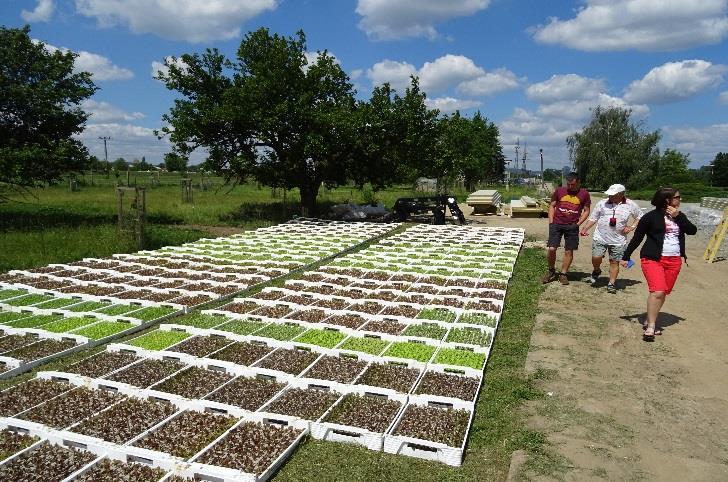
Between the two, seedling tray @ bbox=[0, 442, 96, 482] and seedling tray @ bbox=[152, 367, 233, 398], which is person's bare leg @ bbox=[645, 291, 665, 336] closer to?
seedling tray @ bbox=[152, 367, 233, 398]

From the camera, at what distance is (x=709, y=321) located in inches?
252

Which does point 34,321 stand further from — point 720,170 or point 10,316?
point 720,170

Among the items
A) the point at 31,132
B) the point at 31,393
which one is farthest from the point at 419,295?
the point at 31,132

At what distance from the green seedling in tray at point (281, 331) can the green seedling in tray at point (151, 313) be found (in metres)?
1.56

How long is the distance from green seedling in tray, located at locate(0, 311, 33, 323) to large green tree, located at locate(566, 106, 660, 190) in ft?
164

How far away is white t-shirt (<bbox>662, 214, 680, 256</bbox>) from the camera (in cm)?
559

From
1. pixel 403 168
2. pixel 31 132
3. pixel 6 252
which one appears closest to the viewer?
pixel 6 252

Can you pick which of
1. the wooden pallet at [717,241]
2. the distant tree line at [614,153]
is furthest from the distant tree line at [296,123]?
the distant tree line at [614,153]

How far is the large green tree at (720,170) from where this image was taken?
220ft

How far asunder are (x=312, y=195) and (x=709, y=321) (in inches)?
587

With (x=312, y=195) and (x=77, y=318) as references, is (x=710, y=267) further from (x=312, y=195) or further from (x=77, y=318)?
(x=312, y=195)

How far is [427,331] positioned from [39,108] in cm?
1573

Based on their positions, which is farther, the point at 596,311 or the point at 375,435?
the point at 596,311

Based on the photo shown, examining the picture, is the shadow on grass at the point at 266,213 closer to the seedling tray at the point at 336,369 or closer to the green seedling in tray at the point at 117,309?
the green seedling in tray at the point at 117,309
